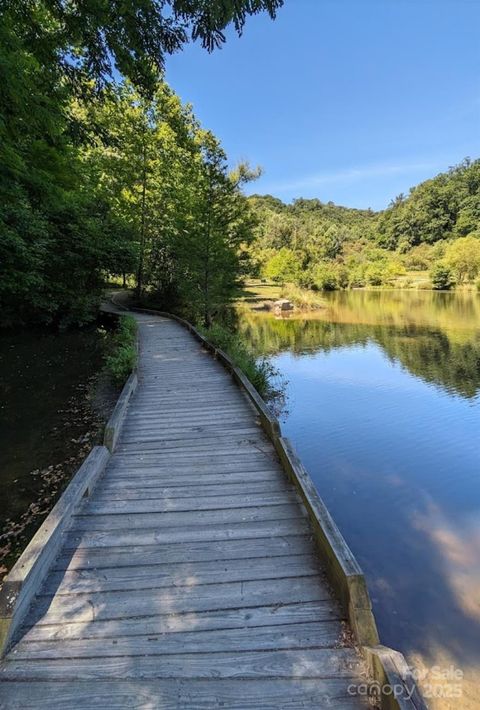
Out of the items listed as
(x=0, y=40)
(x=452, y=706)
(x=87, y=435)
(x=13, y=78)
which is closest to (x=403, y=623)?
(x=452, y=706)

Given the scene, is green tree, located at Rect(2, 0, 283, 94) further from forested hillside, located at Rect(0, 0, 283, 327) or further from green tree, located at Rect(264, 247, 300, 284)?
green tree, located at Rect(264, 247, 300, 284)

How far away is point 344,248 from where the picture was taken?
74375 millimetres

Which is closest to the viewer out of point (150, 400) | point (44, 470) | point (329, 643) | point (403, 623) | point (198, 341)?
point (329, 643)

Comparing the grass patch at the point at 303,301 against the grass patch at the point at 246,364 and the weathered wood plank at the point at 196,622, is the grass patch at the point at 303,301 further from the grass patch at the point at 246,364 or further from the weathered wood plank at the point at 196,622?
the weathered wood plank at the point at 196,622

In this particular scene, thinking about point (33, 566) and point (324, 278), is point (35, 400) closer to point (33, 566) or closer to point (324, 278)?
point (33, 566)

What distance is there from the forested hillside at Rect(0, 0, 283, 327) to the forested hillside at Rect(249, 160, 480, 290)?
13.0 m

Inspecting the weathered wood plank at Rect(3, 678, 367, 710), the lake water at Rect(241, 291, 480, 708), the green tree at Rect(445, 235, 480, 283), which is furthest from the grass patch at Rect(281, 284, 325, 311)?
the weathered wood plank at Rect(3, 678, 367, 710)

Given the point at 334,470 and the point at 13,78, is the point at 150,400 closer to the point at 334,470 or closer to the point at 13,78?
the point at 334,470

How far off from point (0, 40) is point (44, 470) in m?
5.22

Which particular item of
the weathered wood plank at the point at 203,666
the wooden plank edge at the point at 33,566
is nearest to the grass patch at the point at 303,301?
the wooden plank edge at the point at 33,566

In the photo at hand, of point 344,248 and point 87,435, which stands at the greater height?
point 344,248

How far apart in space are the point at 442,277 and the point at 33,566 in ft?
183

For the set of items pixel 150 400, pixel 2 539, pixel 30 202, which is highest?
pixel 30 202

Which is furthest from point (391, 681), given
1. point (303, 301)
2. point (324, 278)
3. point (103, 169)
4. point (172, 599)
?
point (324, 278)
